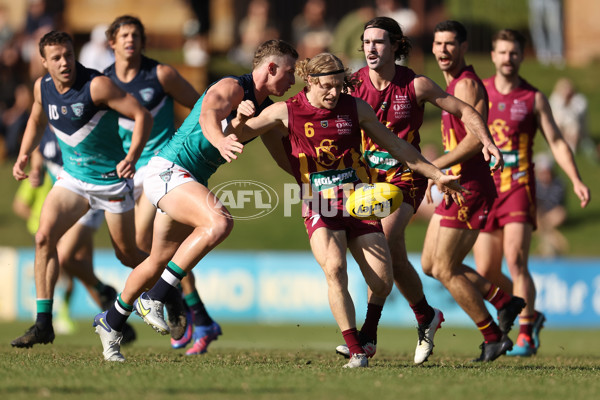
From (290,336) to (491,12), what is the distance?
1552 cm

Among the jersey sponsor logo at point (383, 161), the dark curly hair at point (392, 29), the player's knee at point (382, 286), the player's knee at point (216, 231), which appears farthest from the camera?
the jersey sponsor logo at point (383, 161)

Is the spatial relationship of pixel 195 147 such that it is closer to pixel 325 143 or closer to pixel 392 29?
pixel 325 143

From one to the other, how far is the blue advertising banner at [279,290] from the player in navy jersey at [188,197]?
28.3 feet

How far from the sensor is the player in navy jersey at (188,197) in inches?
297

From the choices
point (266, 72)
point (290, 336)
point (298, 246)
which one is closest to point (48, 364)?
point (266, 72)

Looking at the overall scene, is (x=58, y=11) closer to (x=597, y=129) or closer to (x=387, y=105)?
(x=597, y=129)

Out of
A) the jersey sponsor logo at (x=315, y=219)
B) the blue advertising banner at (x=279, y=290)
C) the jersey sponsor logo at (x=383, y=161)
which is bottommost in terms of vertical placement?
the blue advertising banner at (x=279, y=290)

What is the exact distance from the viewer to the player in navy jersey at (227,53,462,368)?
7473mm

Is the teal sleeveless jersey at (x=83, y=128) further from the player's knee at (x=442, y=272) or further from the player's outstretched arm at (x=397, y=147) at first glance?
the player's knee at (x=442, y=272)

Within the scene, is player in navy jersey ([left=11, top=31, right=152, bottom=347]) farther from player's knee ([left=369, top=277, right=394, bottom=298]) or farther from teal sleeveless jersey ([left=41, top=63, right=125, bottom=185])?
player's knee ([left=369, top=277, right=394, bottom=298])

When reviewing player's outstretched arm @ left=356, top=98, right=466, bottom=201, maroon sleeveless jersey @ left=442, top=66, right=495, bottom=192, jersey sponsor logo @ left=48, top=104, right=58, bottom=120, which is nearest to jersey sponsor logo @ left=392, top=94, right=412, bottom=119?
player's outstretched arm @ left=356, top=98, right=466, bottom=201

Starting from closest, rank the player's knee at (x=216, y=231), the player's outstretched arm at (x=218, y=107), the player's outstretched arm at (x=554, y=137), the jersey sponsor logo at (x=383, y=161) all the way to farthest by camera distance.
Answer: the player's outstretched arm at (x=218, y=107), the player's knee at (x=216, y=231), the jersey sponsor logo at (x=383, y=161), the player's outstretched arm at (x=554, y=137)

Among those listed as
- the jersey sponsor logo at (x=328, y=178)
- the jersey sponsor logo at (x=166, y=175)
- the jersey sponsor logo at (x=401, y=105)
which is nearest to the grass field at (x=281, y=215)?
the jersey sponsor logo at (x=401, y=105)

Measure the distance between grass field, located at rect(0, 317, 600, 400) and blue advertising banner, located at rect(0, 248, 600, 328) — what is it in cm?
673
